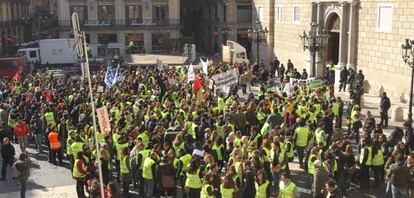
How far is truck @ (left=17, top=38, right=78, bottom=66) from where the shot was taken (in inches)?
1842

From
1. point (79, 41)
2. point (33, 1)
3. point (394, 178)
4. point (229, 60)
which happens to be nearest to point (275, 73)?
point (229, 60)

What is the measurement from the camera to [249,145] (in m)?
13.6

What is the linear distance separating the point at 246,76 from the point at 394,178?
18.3m

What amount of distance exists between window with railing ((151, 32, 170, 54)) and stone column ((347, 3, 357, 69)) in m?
29.0

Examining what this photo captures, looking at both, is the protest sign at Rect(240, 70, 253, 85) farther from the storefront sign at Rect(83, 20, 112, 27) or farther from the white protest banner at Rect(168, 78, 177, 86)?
the storefront sign at Rect(83, 20, 112, 27)

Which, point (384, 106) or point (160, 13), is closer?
point (384, 106)

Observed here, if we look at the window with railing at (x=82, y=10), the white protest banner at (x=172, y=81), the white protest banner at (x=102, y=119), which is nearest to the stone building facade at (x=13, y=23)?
the window with railing at (x=82, y=10)

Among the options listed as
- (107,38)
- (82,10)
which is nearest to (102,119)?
(107,38)

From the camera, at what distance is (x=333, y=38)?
1373 inches

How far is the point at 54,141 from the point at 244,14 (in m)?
42.1

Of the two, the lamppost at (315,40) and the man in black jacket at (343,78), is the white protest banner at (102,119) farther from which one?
the man in black jacket at (343,78)

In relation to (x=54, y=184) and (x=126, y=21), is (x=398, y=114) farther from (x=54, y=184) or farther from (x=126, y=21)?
(x=126, y=21)

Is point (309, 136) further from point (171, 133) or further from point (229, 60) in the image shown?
point (229, 60)

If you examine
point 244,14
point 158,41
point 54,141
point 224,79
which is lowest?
point 54,141
